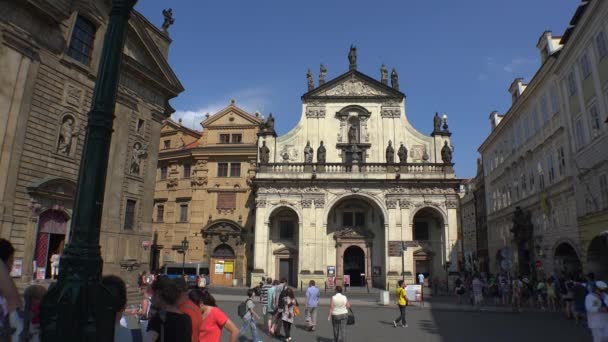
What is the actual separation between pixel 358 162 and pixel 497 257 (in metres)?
15.2

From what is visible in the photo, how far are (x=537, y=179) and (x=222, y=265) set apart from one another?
84.5ft

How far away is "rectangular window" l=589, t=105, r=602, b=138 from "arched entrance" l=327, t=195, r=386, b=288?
15941 mm

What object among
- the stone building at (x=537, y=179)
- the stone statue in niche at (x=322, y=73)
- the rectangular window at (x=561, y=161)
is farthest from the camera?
the stone statue in niche at (x=322, y=73)

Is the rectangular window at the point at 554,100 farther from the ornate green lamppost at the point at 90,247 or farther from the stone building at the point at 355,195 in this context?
the ornate green lamppost at the point at 90,247

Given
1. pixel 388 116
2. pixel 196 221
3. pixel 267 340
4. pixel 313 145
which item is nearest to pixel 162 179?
pixel 196 221

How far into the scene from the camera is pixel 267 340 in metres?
11.0

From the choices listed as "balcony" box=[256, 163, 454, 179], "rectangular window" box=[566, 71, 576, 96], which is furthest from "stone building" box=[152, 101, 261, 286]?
"rectangular window" box=[566, 71, 576, 96]

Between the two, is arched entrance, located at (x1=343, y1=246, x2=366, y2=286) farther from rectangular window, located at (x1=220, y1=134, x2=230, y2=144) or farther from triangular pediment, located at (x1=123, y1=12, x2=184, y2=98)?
triangular pediment, located at (x1=123, y1=12, x2=184, y2=98)

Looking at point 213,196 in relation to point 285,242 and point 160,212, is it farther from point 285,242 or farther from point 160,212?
point 285,242

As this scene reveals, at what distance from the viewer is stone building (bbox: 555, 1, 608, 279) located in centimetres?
1861

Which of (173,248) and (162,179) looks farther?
(162,179)

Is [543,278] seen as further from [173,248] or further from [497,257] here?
[173,248]

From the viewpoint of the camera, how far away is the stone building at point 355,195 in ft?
104

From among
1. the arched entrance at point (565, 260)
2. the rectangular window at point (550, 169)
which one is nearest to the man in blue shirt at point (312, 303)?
the arched entrance at point (565, 260)
